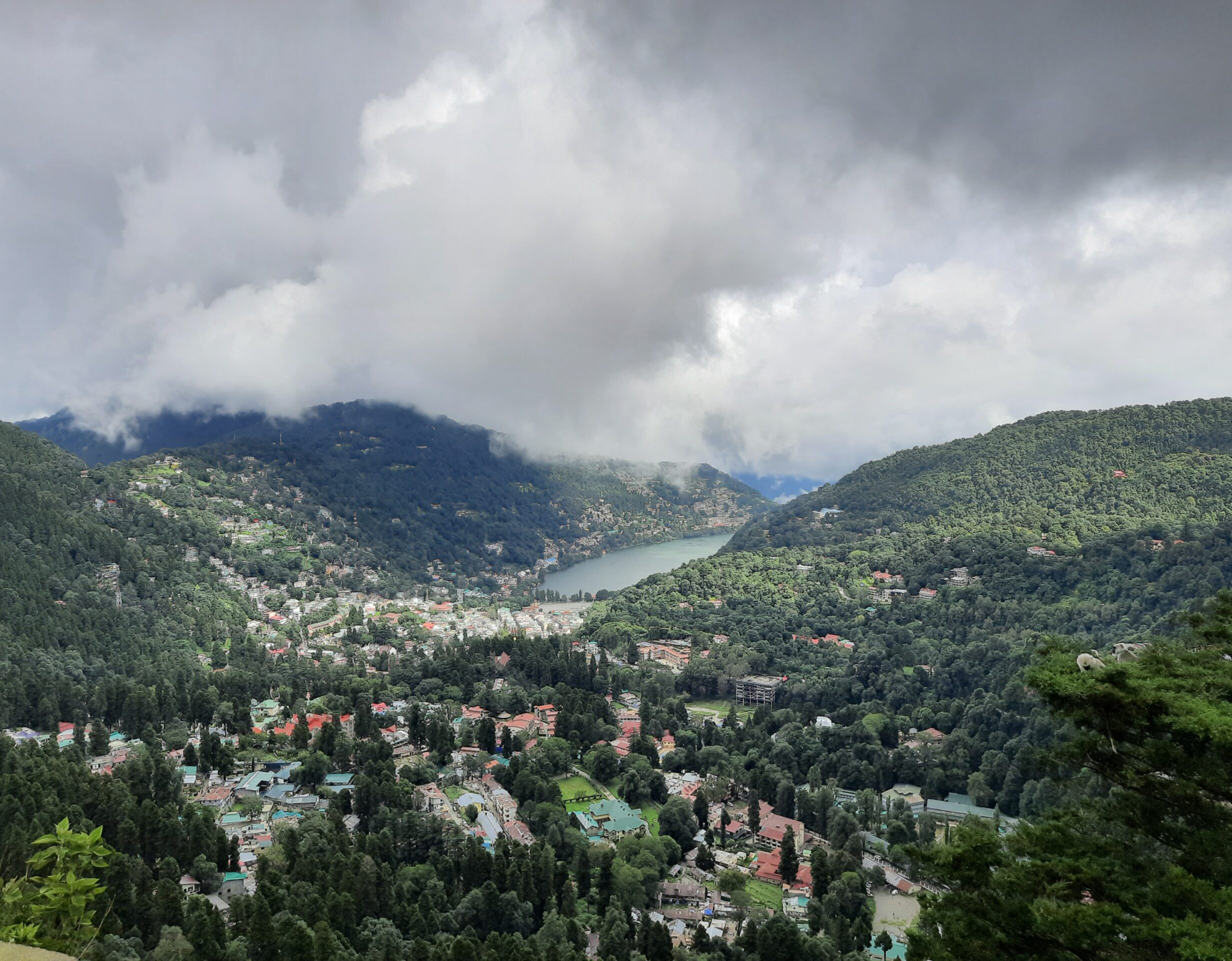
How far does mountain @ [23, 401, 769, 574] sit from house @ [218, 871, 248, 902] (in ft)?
180

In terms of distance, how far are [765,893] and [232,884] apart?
1272cm

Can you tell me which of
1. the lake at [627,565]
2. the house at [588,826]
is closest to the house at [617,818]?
the house at [588,826]

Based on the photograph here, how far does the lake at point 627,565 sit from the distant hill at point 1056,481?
1160 cm

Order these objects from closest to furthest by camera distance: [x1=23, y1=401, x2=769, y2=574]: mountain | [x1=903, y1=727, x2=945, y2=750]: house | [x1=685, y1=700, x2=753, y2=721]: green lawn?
[x1=903, y1=727, x2=945, y2=750]: house → [x1=685, y1=700, x2=753, y2=721]: green lawn → [x1=23, y1=401, x2=769, y2=574]: mountain

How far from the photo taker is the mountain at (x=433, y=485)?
255ft

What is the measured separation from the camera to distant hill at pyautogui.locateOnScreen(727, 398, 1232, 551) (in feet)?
149

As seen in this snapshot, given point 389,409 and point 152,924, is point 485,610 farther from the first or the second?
point 389,409

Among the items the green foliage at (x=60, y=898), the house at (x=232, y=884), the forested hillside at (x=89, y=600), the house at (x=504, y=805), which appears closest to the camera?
the green foliage at (x=60, y=898)

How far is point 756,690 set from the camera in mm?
37750

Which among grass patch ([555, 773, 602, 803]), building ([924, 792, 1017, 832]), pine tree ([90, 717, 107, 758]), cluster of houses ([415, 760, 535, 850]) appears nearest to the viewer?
cluster of houses ([415, 760, 535, 850])

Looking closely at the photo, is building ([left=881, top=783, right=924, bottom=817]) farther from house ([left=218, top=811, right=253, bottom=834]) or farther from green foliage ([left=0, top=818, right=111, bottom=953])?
green foliage ([left=0, top=818, right=111, bottom=953])

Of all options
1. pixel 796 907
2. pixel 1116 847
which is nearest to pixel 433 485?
pixel 796 907

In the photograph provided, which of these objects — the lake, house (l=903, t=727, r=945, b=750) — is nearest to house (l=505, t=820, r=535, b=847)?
house (l=903, t=727, r=945, b=750)

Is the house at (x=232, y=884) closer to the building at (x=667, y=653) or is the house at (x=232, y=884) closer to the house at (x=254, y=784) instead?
the house at (x=254, y=784)
